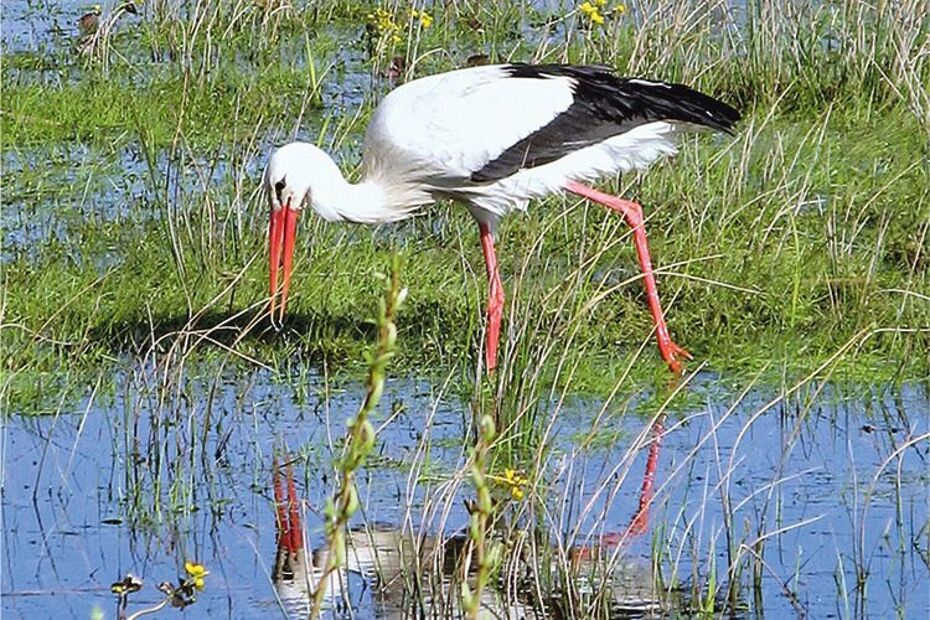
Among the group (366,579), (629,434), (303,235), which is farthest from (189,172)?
(366,579)

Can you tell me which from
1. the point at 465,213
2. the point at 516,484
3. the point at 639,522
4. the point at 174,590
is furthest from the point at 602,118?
the point at 174,590

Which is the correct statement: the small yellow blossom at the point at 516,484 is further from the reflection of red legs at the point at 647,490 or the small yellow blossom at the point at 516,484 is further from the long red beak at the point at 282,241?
the long red beak at the point at 282,241

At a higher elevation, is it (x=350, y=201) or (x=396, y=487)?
(x=350, y=201)

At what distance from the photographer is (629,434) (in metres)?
6.04

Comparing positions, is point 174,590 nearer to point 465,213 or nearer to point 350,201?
point 350,201

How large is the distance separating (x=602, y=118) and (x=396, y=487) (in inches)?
67.9

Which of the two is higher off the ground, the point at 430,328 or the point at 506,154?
the point at 506,154

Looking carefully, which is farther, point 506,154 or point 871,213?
point 871,213

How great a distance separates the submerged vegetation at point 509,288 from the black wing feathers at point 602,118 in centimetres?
23

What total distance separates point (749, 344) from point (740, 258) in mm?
610

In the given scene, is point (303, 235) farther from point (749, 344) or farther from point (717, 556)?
point (717, 556)

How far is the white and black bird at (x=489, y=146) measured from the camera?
6785 millimetres

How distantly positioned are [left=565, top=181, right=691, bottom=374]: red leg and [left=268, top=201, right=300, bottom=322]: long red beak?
889 mm

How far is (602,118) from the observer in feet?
22.6
